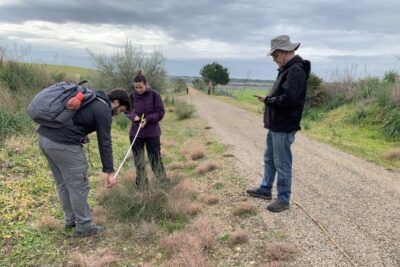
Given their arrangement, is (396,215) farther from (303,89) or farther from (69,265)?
(69,265)

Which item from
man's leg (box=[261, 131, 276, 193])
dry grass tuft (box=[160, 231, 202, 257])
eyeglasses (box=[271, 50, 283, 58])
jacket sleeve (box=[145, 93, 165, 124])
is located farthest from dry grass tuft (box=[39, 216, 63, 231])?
eyeglasses (box=[271, 50, 283, 58])

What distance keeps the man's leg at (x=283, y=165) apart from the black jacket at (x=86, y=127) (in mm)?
2139

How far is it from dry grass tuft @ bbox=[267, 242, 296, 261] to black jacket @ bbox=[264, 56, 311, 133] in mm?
1462

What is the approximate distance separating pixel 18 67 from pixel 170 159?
563 cm

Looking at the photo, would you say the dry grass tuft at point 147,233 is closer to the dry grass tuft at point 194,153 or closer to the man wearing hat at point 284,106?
the man wearing hat at point 284,106

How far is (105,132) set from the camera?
13.6 feet

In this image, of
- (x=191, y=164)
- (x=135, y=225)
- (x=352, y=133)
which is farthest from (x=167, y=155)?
(x=352, y=133)

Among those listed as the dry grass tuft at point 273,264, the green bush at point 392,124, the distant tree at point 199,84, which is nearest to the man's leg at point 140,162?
the dry grass tuft at point 273,264

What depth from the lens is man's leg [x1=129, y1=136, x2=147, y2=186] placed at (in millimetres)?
5293

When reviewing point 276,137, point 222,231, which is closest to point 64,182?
point 222,231

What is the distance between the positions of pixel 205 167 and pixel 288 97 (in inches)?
130

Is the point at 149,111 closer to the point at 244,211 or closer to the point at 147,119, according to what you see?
the point at 147,119

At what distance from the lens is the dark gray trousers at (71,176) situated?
4074 millimetres

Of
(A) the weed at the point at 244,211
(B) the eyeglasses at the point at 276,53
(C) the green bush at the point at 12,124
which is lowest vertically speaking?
(A) the weed at the point at 244,211
